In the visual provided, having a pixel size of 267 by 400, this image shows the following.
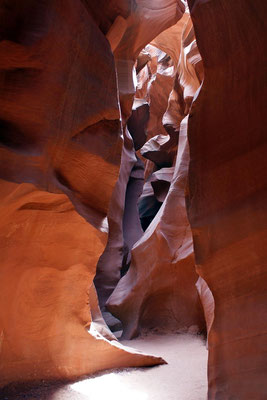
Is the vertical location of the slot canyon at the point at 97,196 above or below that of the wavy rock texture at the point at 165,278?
above

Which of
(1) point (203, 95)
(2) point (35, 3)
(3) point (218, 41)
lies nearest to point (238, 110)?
(1) point (203, 95)

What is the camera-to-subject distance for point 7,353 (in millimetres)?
4305

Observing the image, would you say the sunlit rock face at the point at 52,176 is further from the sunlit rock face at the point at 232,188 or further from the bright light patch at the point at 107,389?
the sunlit rock face at the point at 232,188

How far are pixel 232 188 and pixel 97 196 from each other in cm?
220

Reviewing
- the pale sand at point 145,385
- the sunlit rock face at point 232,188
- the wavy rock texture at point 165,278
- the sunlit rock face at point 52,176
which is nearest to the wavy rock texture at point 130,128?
the sunlit rock face at point 52,176

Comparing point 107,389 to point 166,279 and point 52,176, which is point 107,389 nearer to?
point 52,176

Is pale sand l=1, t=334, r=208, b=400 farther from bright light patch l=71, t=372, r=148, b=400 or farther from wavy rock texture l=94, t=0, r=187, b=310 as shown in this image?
wavy rock texture l=94, t=0, r=187, b=310

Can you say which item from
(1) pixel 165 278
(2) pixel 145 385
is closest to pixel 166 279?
(1) pixel 165 278

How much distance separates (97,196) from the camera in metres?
5.13

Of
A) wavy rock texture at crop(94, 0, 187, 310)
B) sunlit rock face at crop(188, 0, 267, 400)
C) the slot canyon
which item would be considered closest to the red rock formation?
the slot canyon

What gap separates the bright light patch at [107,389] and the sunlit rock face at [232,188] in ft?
5.02

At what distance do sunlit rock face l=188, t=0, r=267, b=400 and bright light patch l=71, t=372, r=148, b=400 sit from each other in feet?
5.02

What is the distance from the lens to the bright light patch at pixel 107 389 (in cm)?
450

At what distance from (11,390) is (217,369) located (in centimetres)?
234
